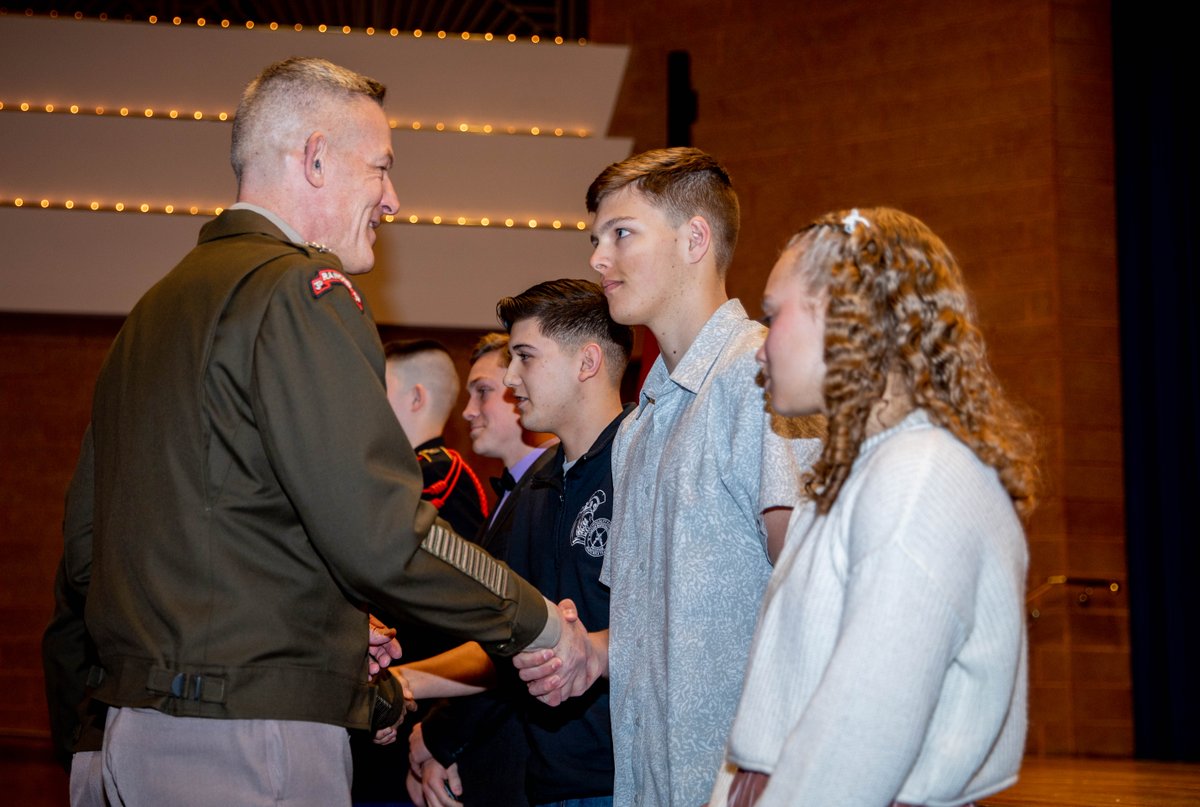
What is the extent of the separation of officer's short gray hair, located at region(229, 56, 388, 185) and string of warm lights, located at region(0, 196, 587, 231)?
152 inches

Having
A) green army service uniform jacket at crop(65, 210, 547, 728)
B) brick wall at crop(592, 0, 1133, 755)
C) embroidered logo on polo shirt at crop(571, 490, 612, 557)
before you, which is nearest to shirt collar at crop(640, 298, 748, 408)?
embroidered logo on polo shirt at crop(571, 490, 612, 557)

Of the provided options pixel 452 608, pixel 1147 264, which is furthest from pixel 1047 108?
pixel 452 608

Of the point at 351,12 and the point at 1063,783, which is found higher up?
the point at 351,12

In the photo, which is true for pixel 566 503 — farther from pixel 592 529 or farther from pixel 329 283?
pixel 329 283

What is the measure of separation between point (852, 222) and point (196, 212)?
16.7 feet

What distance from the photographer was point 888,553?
1.42 metres

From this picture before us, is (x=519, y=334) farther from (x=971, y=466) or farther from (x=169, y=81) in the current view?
(x=169, y=81)

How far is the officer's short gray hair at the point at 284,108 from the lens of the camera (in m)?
2.22

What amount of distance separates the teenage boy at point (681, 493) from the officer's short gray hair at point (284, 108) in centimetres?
62

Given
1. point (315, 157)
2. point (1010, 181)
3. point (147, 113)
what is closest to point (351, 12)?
point (147, 113)

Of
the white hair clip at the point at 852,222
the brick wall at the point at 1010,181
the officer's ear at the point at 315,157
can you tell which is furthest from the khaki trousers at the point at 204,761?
the brick wall at the point at 1010,181

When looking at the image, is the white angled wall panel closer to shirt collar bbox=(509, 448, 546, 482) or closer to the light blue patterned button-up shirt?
shirt collar bbox=(509, 448, 546, 482)

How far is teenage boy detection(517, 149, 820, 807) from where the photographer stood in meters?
2.08

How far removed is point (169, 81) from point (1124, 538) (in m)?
5.55
